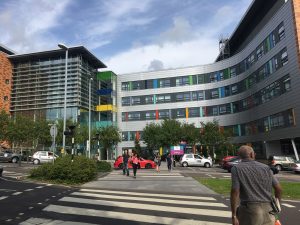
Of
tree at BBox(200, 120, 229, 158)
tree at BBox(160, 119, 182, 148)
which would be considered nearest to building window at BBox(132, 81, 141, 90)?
tree at BBox(160, 119, 182, 148)

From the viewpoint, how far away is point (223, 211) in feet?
32.6

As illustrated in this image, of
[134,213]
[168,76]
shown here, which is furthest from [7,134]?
[134,213]

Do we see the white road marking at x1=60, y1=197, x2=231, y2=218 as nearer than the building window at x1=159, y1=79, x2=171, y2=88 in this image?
Yes

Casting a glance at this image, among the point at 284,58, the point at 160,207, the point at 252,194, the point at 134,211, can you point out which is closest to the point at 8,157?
the point at 284,58

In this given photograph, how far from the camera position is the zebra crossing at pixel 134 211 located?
8.61 m

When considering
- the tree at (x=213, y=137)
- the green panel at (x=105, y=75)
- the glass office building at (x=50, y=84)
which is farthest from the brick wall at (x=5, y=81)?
the tree at (x=213, y=137)

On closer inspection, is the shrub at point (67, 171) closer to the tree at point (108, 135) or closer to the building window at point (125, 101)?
the tree at point (108, 135)

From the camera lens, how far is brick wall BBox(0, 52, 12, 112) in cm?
6269

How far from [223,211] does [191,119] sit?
57.4m

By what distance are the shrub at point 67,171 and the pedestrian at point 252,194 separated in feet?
46.2

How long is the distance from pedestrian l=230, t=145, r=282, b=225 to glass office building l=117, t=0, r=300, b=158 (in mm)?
34670

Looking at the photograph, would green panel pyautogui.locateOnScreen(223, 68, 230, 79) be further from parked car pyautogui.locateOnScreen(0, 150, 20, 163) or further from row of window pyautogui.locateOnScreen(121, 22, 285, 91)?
parked car pyautogui.locateOnScreen(0, 150, 20, 163)

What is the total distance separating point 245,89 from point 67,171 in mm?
43267

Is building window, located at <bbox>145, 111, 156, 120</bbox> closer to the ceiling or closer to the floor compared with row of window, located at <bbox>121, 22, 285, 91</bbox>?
closer to the floor
